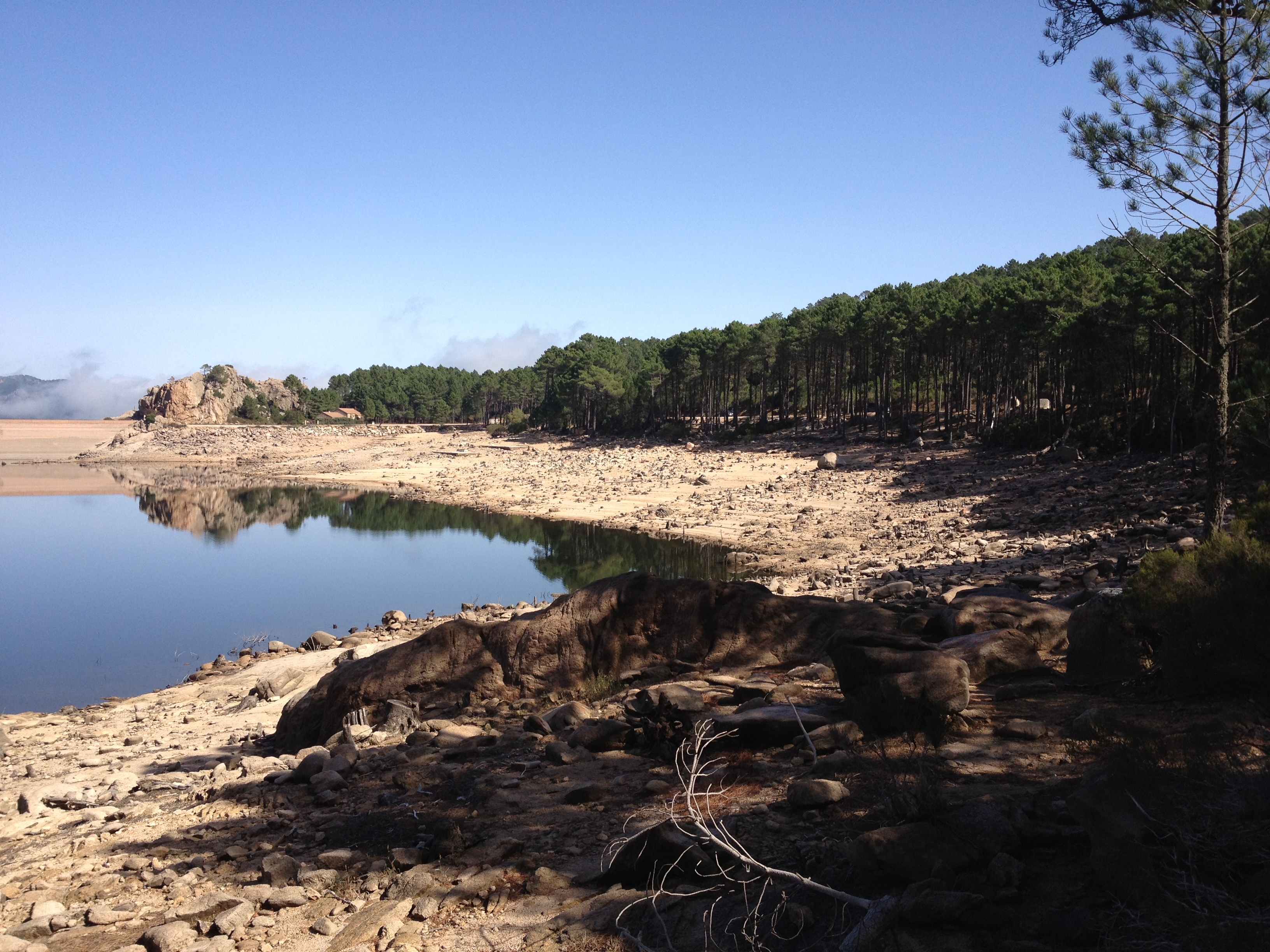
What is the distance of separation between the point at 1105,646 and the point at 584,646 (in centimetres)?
632

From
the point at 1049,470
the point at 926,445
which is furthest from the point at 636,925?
the point at 926,445

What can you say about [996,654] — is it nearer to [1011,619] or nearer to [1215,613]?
[1011,619]

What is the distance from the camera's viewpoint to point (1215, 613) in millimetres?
6867

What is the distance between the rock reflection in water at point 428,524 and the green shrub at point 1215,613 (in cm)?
1641

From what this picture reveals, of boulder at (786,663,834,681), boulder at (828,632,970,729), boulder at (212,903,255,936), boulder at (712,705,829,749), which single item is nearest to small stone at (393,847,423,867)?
boulder at (212,903,255,936)

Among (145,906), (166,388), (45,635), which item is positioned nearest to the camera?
(145,906)

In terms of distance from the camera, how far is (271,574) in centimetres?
3334

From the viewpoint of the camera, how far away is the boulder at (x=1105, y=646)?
8.03 metres

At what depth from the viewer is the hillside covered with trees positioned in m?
31.1

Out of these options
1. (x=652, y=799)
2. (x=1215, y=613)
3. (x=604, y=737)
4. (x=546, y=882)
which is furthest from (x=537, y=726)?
(x=1215, y=613)

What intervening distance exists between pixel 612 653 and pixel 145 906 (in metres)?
6.26

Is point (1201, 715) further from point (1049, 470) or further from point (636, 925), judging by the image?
point (1049, 470)

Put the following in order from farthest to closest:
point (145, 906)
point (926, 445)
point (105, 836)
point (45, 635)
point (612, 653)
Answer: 1. point (926, 445)
2. point (45, 635)
3. point (612, 653)
4. point (105, 836)
5. point (145, 906)

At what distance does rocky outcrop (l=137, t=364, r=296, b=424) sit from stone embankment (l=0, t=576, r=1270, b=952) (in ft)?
409
